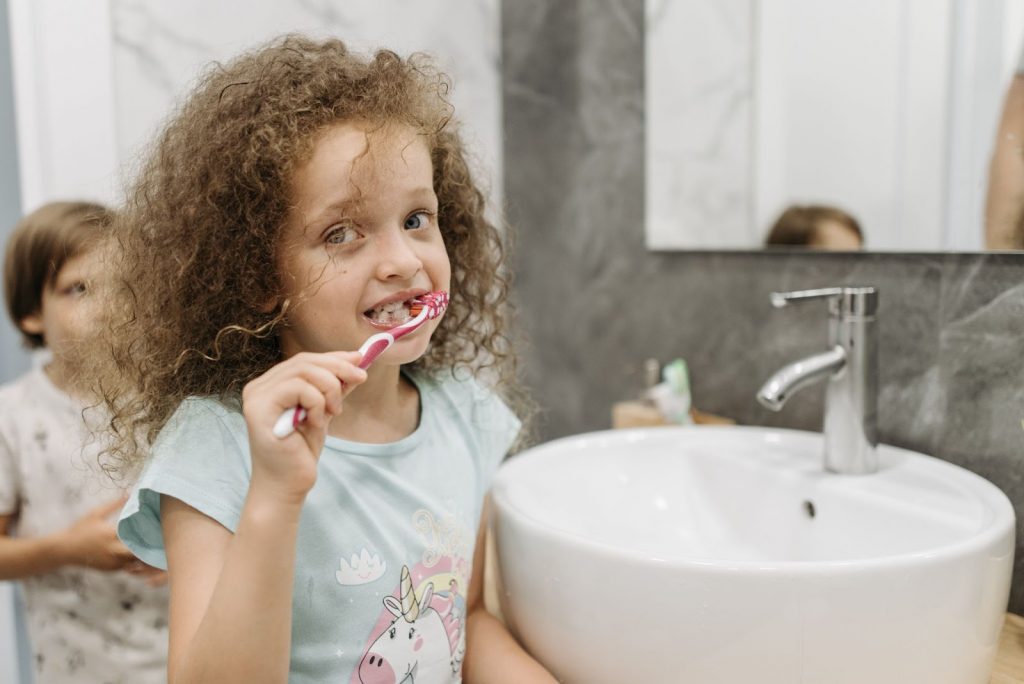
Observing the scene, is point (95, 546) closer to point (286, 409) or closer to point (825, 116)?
point (286, 409)

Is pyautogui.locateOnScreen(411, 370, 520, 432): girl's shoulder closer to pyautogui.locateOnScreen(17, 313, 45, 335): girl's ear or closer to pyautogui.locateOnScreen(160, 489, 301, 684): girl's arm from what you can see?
pyautogui.locateOnScreen(160, 489, 301, 684): girl's arm

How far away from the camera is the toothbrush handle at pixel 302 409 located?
1.75 ft

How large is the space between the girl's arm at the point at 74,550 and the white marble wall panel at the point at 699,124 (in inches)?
33.4

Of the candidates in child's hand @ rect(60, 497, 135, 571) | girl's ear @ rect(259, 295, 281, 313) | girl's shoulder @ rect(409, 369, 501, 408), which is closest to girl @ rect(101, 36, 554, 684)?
girl's ear @ rect(259, 295, 281, 313)

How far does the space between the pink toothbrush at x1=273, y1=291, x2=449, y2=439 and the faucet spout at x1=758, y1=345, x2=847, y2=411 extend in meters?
0.34

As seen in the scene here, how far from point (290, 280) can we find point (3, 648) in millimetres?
1069

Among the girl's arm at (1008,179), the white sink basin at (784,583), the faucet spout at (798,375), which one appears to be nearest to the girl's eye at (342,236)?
the white sink basin at (784,583)

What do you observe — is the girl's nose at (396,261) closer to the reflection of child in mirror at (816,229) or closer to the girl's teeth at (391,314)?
the girl's teeth at (391,314)

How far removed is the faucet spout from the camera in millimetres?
821

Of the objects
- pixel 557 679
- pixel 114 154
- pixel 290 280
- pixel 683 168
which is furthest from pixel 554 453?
pixel 114 154

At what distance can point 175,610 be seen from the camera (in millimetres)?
595

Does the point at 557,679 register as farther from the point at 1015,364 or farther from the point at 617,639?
the point at 1015,364

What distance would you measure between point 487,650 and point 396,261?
1.27 ft

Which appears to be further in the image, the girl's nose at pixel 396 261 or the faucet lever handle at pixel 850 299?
the faucet lever handle at pixel 850 299
